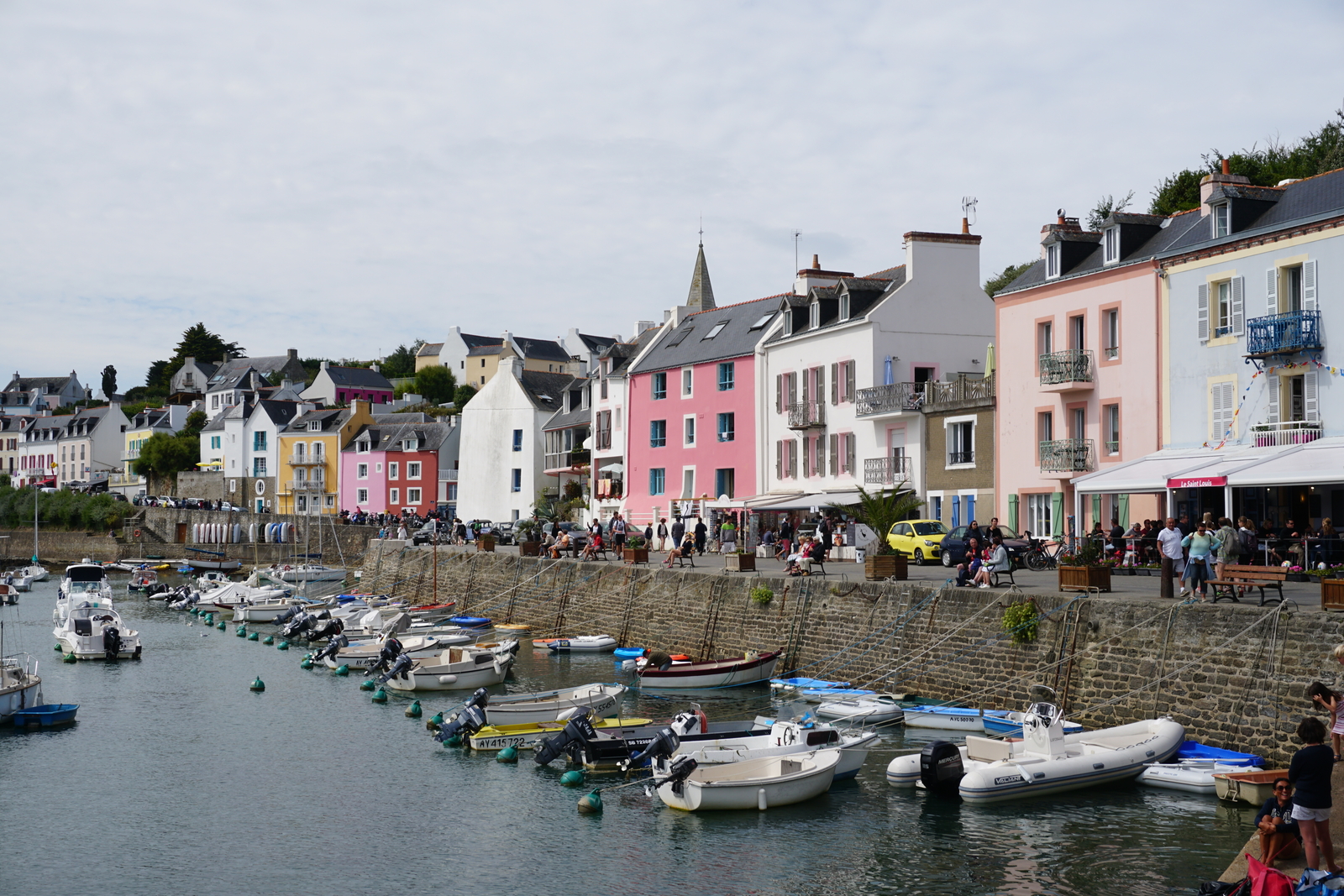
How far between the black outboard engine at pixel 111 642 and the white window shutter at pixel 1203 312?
3777 centimetres

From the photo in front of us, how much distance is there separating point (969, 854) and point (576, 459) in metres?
56.3

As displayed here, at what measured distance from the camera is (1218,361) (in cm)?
3397

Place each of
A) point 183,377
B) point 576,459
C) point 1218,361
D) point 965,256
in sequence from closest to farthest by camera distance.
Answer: point 1218,361, point 965,256, point 576,459, point 183,377

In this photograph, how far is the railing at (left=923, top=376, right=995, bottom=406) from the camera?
4369cm

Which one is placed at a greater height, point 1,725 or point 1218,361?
point 1218,361

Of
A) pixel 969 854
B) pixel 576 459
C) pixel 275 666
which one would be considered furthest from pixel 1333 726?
pixel 576 459

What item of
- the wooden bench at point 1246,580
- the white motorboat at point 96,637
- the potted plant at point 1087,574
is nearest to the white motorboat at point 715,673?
the potted plant at point 1087,574

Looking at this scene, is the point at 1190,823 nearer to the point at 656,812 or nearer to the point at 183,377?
the point at 656,812

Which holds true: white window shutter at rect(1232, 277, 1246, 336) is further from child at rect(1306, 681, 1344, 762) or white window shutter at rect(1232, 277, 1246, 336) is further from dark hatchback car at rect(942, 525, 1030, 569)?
child at rect(1306, 681, 1344, 762)

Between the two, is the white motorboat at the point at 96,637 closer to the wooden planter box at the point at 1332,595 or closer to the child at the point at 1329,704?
the wooden planter box at the point at 1332,595

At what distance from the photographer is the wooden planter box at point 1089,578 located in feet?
84.3

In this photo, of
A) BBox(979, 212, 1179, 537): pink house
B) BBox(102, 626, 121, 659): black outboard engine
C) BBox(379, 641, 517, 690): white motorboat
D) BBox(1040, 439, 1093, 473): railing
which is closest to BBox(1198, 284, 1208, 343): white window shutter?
BBox(979, 212, 1179, 537): pink house

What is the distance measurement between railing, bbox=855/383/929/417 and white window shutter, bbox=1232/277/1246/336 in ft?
45.1

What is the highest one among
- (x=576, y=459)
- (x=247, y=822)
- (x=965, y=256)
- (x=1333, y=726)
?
(x=965, y=256)
